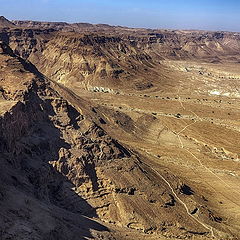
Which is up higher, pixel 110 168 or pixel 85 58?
pixel 85 58

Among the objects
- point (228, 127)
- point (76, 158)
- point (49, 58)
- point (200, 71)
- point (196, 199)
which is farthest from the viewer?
point (200, 71)

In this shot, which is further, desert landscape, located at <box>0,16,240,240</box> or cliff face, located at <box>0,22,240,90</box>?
cliff face, located at <box>0,22,240,90</box>

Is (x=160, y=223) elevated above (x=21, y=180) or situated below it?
below

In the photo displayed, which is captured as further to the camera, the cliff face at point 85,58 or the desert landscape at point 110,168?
the cliff face at point 85,58

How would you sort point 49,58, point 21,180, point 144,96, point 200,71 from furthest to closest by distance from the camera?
point 200,71, point 49,58, point 144,96, point 21,180

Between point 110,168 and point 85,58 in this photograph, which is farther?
point 85,58

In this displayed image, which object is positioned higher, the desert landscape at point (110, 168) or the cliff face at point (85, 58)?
the cliff face at point (85, 58)

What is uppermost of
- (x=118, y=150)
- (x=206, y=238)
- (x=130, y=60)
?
(x=130, y=60)

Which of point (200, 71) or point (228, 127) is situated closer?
point (228, 127)

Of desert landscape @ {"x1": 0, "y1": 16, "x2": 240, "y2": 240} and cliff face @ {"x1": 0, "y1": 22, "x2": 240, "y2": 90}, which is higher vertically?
cliff face @ {"x1": 0, "y1": 22, "x2": 240, "y2": 90}

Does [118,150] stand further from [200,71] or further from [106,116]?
[200,71]

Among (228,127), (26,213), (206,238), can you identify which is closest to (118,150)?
(206,238)
